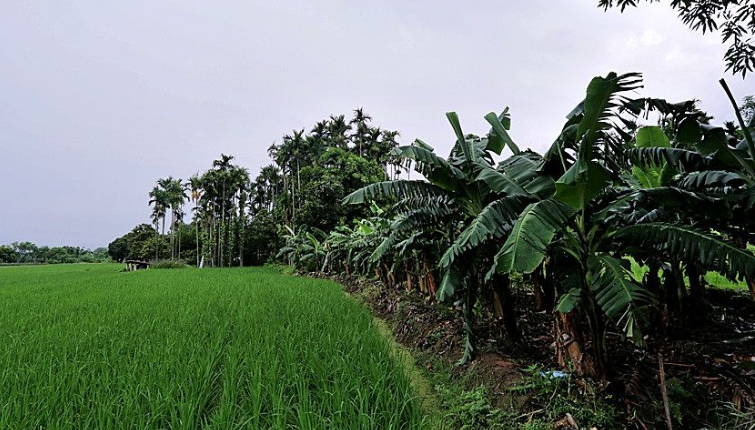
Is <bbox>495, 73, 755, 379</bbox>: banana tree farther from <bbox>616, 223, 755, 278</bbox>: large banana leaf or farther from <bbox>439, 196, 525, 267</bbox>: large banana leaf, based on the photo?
<bbox>439, 196, 525, 267</bbox>: large banana leaf

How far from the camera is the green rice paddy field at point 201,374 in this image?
185cm

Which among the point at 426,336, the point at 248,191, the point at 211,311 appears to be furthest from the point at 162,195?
the point at 426,336

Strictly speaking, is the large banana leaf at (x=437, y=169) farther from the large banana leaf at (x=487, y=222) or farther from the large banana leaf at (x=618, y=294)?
the large banana leaf at (x=618, y=294)

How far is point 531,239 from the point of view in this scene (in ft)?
6.06

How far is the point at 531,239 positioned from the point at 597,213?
57 centimetres

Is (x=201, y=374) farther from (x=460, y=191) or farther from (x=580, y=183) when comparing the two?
(x=580, y=183)

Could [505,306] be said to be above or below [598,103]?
below

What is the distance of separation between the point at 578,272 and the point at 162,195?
41.3 meters

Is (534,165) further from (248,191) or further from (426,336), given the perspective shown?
(248,191)

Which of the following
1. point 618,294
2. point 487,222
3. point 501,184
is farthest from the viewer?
point 501,184

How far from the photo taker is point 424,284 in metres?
5.25

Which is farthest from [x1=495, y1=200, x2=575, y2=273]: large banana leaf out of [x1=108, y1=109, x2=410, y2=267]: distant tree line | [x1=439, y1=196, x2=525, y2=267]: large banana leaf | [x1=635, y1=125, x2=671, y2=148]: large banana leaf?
[x1=108, y1=109, x2=410, y2=267]: distant tree line

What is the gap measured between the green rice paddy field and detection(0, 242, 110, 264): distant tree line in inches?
2084

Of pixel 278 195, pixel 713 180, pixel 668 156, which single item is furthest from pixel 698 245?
pixel 278 195
